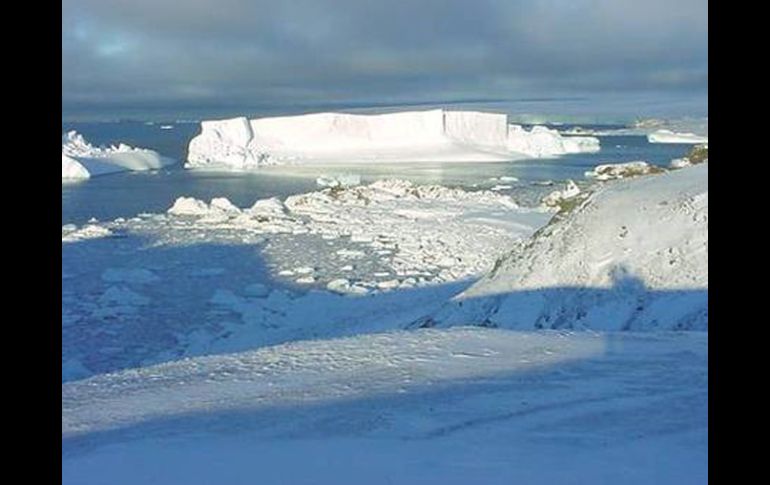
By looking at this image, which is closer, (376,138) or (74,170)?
(74,170)

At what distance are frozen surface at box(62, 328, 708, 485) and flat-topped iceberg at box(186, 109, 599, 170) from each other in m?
51.5

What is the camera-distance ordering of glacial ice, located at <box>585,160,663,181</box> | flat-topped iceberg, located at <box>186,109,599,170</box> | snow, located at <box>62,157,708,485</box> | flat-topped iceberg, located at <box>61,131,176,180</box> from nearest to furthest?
snow, located at <box>62,157,708,485</box>
glacial ice, located at <box>585,160,663,181</box>
flat-topped iceberg, located at <box>61,131,176,180</box>
flat-topped iceberg, located at <box>186,109,599,170</box>

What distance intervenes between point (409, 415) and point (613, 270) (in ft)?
22.5

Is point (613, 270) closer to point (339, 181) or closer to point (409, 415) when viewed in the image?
point (409, 415)

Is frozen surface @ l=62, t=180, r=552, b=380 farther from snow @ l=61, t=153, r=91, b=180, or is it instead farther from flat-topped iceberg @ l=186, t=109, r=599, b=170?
flat-topped iceberg @ l=186, t=109, r=599, b=170

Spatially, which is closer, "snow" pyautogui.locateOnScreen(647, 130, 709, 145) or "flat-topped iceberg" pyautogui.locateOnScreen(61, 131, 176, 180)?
"flat-topped iceberg" pyautogui.locateOnScreen(61, 131, 176, 180)

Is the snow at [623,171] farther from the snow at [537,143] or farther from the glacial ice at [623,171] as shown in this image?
the snow at [537,143]

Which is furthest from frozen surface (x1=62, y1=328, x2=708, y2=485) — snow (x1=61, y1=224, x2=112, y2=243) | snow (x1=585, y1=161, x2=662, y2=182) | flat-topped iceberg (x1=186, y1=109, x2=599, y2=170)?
flat-topped iceberg (x1=186, y1=109, x2=599, y2=170)

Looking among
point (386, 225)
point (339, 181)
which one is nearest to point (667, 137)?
point (339, 181)

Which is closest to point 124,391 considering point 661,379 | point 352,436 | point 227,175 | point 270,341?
point 352,436

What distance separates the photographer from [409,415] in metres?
4.67

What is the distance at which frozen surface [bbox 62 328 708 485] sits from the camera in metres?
3.76

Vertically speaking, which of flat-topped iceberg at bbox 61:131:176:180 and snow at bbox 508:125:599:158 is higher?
snow at bbox 508:125:599:158
